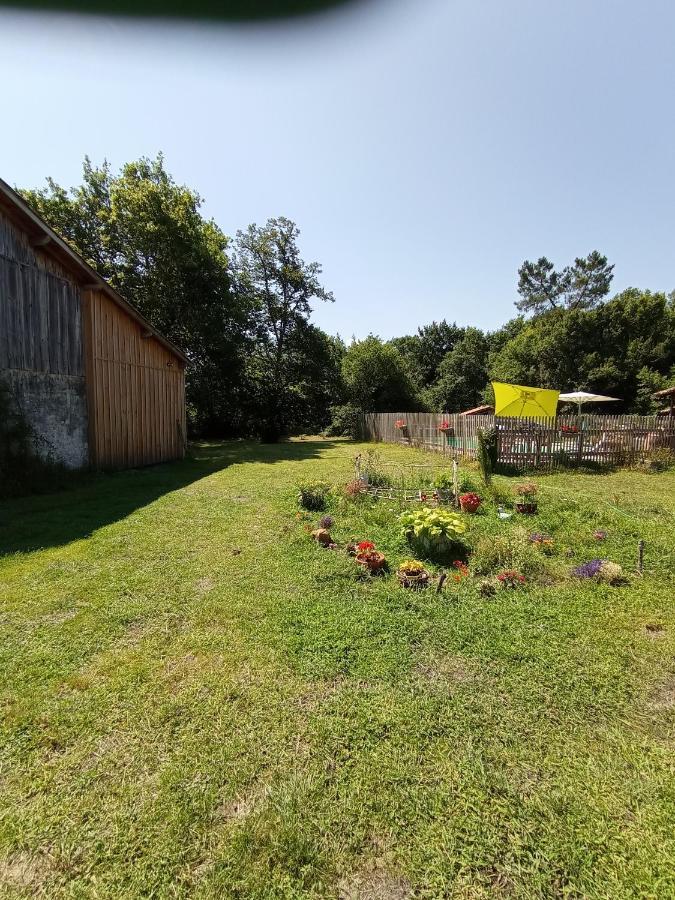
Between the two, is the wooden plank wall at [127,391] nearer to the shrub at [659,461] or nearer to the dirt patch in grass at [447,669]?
the dirt patch in grass at [447,669]

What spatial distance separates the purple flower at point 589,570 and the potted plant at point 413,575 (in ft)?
5.28

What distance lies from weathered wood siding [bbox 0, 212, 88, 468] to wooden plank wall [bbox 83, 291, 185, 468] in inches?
15.3

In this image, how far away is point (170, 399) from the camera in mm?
14070

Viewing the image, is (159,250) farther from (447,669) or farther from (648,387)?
→ (648,387)

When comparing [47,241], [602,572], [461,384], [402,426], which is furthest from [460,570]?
[461,384]

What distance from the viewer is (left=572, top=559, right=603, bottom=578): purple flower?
396cm

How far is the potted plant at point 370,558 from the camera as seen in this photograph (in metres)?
4.21

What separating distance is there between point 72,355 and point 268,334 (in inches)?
771

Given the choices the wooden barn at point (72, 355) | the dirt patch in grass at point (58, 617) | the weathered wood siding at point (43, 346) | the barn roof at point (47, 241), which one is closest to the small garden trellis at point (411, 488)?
the dirt patch in grass at point (58, 617)

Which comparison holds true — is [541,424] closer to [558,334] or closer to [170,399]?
[170,399]

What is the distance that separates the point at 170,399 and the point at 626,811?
15.0 metres

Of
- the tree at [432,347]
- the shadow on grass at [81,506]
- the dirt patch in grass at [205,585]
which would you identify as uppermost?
the tree at [432,347]

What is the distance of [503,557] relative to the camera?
4.28 meters

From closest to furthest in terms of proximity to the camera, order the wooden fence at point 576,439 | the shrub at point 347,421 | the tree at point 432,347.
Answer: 1. the wooden fence at point 576,439
2. the shrub at point 347,421
3. the tree at point 432,347
